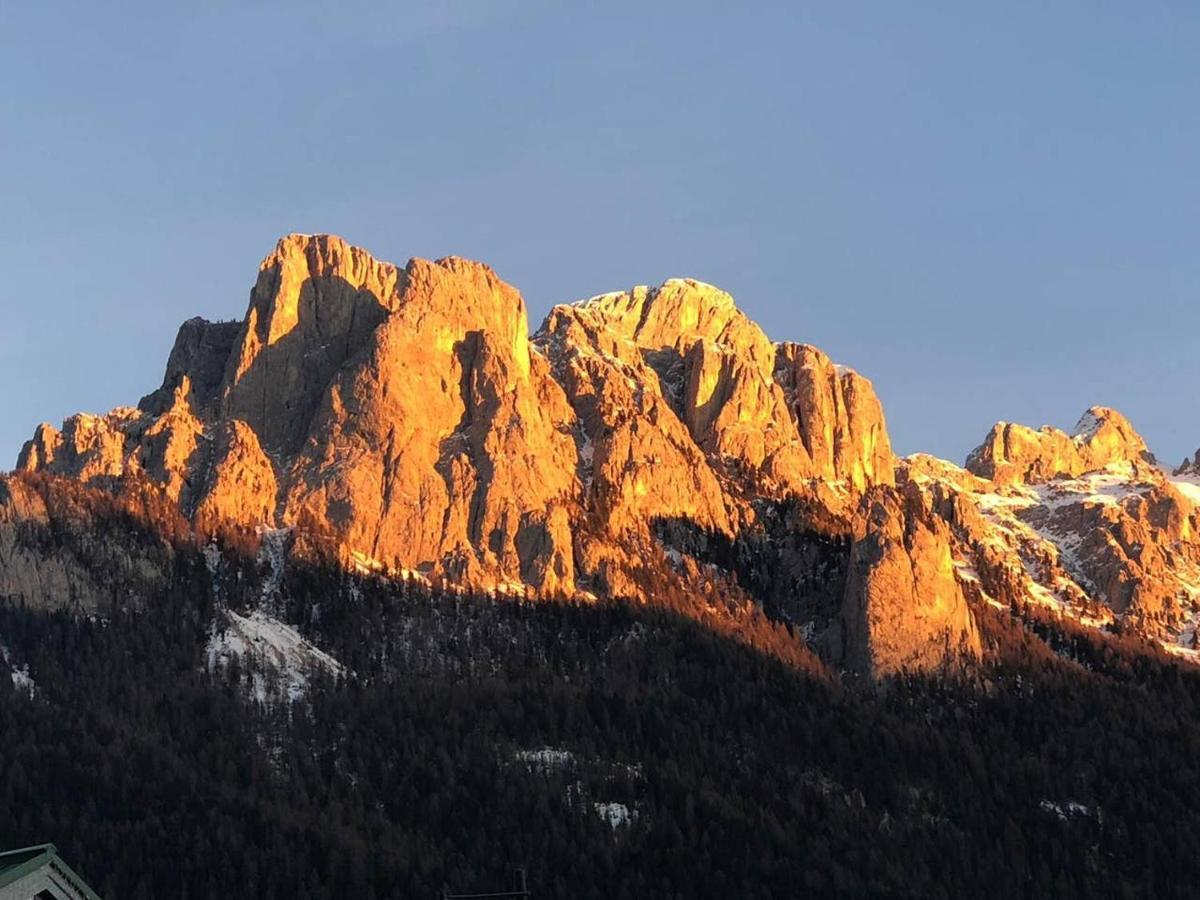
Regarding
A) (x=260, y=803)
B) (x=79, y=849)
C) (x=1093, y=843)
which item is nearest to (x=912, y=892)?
(x=1093, y=843)

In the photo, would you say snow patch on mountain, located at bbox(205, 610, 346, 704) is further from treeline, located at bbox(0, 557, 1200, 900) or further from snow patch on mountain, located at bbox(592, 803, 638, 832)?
snow patch on mountain, located at bbox(592, 803, 638, 832)

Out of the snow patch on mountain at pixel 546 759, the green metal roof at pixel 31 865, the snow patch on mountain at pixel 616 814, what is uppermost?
the snow patch on mountain at pixel 546 759

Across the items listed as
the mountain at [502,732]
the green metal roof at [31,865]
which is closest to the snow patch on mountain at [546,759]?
the mountain at [502,732]

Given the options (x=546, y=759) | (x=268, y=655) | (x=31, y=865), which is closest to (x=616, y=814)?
(x=546, y=759)

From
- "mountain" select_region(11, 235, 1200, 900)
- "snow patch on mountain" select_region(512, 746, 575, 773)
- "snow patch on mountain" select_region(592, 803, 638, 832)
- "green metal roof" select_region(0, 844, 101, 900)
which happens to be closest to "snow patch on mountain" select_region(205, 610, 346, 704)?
"mountain" select_region(11, 235, 1200, 900)

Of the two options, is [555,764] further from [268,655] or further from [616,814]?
[268,655]

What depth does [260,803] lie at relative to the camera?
128 m

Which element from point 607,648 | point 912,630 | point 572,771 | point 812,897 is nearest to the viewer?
point 812,897

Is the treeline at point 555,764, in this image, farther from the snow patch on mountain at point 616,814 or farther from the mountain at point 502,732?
the snow patch on mountain at point 616,814

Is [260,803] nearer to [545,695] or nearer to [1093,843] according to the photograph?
[545,695]

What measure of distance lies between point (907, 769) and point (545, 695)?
34994 mm

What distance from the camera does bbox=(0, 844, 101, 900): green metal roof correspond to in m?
22.3

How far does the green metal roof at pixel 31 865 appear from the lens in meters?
22.3

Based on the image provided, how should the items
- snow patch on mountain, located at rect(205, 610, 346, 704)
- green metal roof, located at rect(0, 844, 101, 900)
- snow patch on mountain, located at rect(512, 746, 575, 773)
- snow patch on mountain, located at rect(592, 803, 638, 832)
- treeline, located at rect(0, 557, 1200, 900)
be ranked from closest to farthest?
green metal roof, located at rect(0, 844, 101, 900) < treeline, located at rect(0, 557, 1200, 900) < snow patch on mountain, located at rect(592, 803, 638, 832) < snow patch on mountain, located at rect(512, 746, 575, 773) < snow patch on mountain, located at rect(205, 610, 346, 704)
